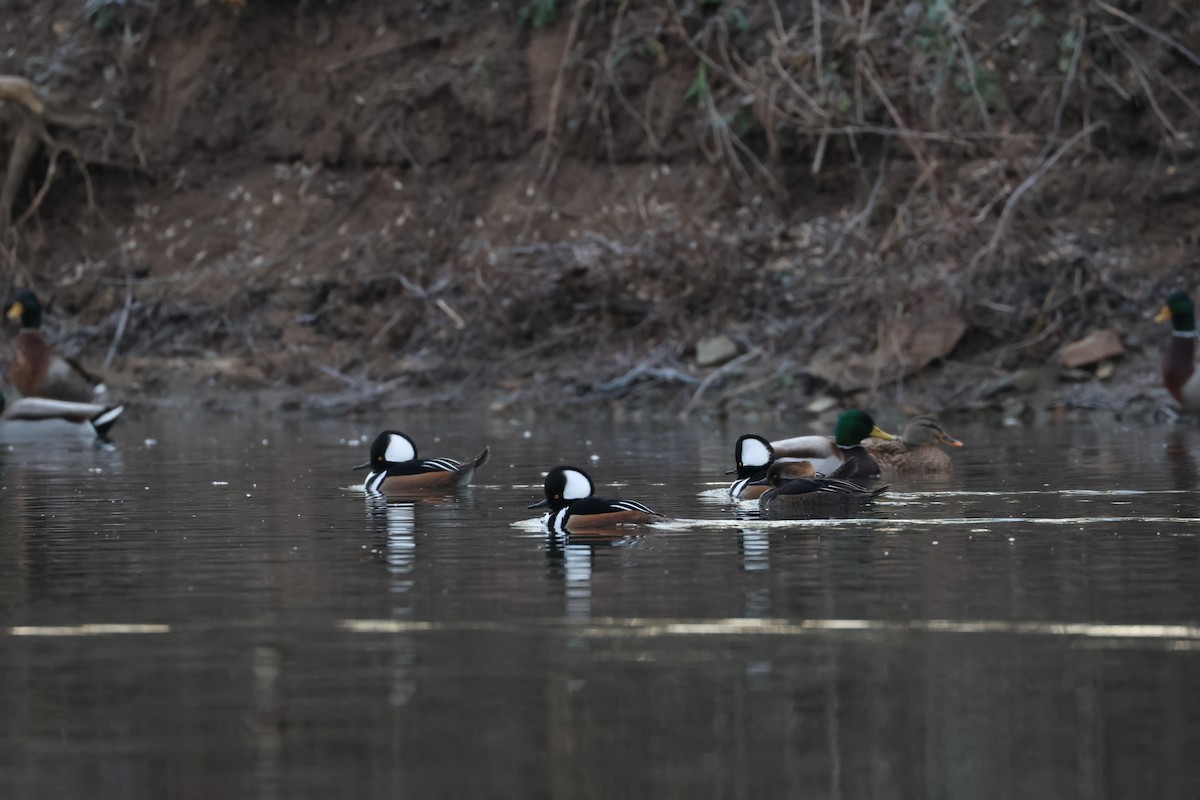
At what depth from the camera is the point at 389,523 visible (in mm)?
11484

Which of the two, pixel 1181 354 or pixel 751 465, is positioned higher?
pixel 1181 354

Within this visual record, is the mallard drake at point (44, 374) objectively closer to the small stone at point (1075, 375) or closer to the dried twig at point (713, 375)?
the dried twig at point (713, 375)

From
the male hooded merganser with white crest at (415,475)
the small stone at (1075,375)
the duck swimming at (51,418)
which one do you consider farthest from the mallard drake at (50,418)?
the small stone at (1075,375)

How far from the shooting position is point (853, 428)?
1495 centimetres

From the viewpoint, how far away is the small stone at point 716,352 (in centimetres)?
2280

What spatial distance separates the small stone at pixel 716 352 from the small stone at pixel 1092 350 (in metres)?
3.68

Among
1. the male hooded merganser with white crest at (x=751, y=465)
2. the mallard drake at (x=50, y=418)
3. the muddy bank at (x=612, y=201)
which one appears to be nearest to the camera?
the male hooded merganser with white crest at (x=751, y=465)

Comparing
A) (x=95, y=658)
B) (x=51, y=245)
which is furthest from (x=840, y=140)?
(x=95, y=658)

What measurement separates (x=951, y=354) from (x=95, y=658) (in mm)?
15802

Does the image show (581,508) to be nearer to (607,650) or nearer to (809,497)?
(809,497)

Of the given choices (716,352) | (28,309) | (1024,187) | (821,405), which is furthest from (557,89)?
(821,405)

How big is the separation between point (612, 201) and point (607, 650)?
19307 millimetres

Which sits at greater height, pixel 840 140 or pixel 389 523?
pixel 840 140

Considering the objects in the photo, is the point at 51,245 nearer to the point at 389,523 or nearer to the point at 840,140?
the point at 840,140
